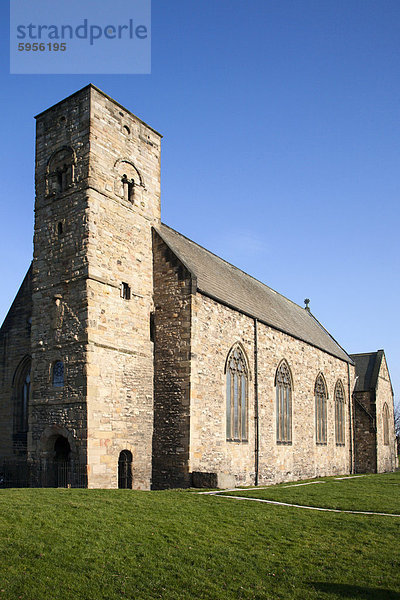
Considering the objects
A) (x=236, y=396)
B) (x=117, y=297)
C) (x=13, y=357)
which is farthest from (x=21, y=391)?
(x=236, y=396)

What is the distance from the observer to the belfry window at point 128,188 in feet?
74.0

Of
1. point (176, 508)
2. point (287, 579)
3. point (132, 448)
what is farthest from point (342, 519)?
point (132, 448)

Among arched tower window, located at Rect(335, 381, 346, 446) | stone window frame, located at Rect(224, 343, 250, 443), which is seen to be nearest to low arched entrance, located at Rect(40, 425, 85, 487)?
stone window frame, located at Rect(224, 343, 250, 443)

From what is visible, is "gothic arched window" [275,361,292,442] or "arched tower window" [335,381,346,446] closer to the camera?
"gothic arched window" [275,361,292,442]

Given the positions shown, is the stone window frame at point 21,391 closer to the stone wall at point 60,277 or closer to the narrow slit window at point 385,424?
the stone wall at point 60,277

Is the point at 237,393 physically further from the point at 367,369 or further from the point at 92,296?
the point at 367,369

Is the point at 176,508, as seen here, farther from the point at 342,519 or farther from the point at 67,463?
the point at 67,463

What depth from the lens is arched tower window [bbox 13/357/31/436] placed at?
78.5 feet

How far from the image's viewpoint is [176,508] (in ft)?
46.4

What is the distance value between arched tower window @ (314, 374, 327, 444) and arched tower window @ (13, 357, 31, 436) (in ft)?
57.4

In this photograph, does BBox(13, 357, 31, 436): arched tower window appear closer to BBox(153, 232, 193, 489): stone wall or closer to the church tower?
the church tower

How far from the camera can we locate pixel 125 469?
20219 mm

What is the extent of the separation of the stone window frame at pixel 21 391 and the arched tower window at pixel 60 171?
7.61 metres

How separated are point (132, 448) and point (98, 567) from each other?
35.8 ft
